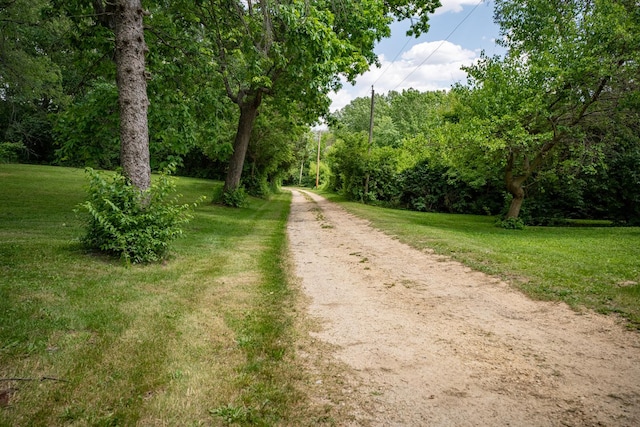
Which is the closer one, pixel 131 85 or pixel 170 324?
pixel 170 324

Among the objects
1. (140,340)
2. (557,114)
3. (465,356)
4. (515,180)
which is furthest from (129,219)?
(515,180)

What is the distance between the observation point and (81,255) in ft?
20.2

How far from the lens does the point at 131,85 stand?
6.64 m

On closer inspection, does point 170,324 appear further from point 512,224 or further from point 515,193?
point 515,193

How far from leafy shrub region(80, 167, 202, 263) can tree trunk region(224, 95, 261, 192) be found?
35.9 feet

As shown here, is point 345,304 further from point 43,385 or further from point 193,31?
point 193,31

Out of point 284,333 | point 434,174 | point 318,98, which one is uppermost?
point 318,98

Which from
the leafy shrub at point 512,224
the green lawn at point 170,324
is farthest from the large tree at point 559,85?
the green lawn at point 170,324

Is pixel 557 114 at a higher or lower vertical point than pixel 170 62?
higher

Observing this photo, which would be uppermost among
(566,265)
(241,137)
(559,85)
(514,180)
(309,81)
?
(559,85)

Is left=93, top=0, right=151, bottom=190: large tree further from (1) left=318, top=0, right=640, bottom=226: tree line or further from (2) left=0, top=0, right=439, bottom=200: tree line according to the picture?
(1) left=318, top=0, right=640, bottom=226: tree line

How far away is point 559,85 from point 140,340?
49.0 feet

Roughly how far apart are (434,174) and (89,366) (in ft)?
77.7

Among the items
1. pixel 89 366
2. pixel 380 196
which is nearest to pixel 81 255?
pixel 89 366
